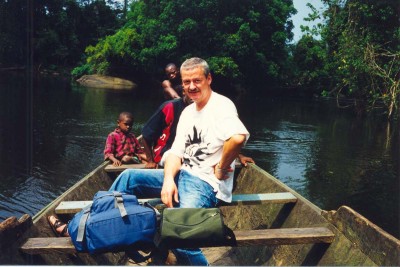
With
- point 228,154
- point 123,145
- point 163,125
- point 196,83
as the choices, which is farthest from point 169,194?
point 123,145

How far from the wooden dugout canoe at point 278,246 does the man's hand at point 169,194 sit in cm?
94

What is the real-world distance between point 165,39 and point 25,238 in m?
28.0

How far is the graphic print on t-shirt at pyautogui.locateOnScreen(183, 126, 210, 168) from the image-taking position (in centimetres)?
293

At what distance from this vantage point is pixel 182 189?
2.93m

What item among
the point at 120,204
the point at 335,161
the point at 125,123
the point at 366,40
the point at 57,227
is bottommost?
the point at 335,161

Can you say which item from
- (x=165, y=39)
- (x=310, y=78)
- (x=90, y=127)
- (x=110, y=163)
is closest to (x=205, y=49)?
(x=165, y=39)

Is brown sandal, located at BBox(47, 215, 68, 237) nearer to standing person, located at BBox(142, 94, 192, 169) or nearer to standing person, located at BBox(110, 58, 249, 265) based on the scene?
standing person, located at BBox(110, 58, 249, 265)

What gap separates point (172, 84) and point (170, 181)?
2785 millimetres

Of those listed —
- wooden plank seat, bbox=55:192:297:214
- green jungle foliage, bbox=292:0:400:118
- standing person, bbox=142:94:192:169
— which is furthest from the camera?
green jungle foliage, bbox=292:0:400:118

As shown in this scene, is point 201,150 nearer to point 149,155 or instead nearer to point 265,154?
point 149,155

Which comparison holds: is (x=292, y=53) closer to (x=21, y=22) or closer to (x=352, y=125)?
(x=352, y=125)

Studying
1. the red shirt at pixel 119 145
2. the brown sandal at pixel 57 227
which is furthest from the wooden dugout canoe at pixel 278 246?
the red shirt at pixel 119 145

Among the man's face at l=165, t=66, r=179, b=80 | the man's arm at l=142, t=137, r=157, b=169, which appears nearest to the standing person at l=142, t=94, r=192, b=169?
the man's arm at l=142, t=137, r=157, b=169

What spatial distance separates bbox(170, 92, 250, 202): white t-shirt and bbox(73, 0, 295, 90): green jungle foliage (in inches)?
1065
